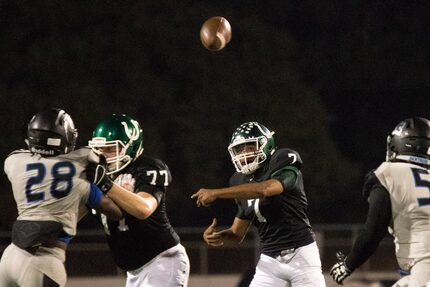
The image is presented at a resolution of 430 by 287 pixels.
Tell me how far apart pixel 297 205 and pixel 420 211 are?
5.94 feet

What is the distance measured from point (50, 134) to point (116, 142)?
790 millimetres

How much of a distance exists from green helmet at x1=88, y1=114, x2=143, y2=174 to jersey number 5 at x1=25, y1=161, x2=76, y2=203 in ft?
2.51

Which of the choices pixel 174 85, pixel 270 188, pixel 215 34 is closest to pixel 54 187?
pixel 270 188

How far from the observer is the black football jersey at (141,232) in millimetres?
6090

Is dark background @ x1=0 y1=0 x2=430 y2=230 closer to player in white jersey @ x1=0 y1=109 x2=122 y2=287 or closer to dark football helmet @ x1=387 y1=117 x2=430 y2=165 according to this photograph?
player in white jersey @ x1=0 y1=109 x2=122 y2=287

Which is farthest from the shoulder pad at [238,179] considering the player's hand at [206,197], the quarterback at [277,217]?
the player's hand at [206,197]

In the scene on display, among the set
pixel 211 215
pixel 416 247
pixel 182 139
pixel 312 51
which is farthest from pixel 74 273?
pixel 416 247

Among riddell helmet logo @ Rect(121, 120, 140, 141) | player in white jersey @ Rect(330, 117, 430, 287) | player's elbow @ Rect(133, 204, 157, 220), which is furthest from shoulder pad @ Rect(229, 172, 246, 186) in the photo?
player in white jersey @ Rect(330, 117, 430, 287)

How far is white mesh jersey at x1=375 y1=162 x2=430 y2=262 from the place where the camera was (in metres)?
5.21

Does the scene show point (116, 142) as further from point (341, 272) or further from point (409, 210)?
point (409, 210)

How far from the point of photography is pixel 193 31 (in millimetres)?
25250

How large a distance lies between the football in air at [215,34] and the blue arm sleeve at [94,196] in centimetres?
483

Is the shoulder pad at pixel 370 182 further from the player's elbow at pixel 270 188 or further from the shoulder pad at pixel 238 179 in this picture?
the shoulder pad at pixel 238 179

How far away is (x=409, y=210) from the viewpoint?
521 centimetres
